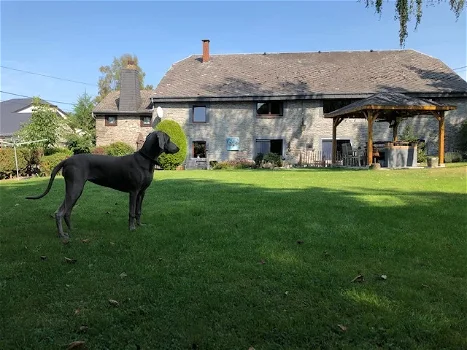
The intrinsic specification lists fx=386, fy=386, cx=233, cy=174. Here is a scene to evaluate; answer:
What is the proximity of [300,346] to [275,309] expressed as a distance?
481 millimetres

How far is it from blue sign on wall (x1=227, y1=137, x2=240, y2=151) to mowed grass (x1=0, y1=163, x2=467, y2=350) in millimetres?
20245

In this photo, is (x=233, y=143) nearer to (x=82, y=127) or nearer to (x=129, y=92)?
(x=129, y=92)

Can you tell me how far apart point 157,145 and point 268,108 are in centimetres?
2220

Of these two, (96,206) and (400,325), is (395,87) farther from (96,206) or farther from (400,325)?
(400,325)

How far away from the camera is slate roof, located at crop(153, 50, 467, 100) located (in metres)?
25.4

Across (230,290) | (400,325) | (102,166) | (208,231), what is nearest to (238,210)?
(208,231)

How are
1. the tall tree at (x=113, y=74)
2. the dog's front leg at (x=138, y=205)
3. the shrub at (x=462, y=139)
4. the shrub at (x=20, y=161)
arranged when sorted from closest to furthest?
the dog's front leg at (x=138, y=205), the shrub at (x=20, y=161), the shrub at (x=462, y=139), the tall tree at (x=113, y=74)

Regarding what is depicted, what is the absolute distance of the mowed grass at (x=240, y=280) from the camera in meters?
2.56

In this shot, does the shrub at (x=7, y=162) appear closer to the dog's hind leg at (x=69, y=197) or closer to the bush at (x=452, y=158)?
the dog's hind leg at (x=69, y=197)

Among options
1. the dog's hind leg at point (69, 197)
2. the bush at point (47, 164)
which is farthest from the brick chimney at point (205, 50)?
the dog's hind leg at point (69, 197)

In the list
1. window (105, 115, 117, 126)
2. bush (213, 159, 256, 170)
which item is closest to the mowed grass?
bush (213, 159, 256, 170)

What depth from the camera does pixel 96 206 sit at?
24.1 feet

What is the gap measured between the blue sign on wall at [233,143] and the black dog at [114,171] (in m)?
21.4

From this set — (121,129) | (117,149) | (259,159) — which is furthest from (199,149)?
(121,129)
